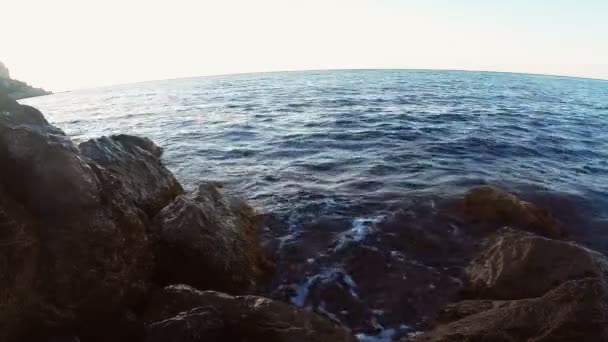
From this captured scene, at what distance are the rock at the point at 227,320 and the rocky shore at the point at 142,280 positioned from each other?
0.01 meters

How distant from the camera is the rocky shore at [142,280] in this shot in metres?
4.43

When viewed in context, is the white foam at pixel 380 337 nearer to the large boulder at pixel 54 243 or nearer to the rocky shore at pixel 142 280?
the rocky shore at pixel 142 280

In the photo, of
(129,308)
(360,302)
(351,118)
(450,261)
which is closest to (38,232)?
(129,308)

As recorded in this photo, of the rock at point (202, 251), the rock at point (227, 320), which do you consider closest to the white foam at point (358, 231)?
Result: the rock at point (202, 251)

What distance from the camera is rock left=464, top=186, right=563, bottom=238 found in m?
8.37

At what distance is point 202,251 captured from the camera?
6.17 meters

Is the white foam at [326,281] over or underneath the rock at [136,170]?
underneath

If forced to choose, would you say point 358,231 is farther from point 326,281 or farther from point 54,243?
point 54,243

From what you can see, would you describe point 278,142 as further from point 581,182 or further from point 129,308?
point 129,308

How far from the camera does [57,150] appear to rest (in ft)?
15.7

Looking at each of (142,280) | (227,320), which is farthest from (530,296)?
(142,280)

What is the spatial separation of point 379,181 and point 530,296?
20.1 feet

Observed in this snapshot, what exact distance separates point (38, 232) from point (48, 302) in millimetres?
779

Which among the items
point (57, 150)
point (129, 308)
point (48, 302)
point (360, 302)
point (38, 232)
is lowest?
point (360, 302)
